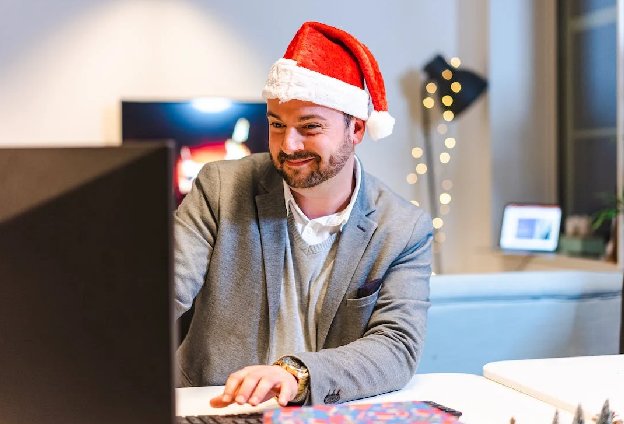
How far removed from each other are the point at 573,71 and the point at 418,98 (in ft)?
2.96

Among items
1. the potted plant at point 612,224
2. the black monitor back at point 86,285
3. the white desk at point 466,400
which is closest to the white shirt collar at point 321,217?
the white desk at point 466,400

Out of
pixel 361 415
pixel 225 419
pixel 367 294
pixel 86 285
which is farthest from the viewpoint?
pixel 367 294

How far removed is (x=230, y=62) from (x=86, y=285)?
4420mm

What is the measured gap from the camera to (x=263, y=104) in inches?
203

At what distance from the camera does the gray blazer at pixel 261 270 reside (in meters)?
1.75

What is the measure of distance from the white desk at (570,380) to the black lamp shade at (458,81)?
12.7ft

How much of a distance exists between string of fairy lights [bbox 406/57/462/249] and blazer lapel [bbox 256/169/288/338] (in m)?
3.66

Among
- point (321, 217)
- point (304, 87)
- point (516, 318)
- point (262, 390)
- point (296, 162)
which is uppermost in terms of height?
point (304, 87)

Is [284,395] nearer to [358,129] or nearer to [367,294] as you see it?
[367,294]

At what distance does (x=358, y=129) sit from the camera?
6.64 feet

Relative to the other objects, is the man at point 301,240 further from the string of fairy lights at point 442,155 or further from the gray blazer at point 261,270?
the string of fairy lights at point 442,155

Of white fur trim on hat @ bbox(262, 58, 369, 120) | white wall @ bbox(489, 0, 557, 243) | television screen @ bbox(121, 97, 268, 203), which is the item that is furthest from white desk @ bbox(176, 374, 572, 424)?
white wall @ bbox(489, 0, 557, 243)

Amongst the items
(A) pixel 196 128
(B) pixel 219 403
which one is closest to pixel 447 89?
(A) pixel 196 128

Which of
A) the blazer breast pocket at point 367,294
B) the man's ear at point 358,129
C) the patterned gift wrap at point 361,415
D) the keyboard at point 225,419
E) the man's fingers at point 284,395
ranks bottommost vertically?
the keyboard at point 225,419
